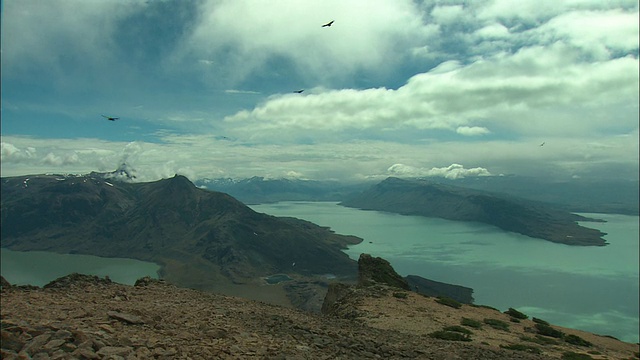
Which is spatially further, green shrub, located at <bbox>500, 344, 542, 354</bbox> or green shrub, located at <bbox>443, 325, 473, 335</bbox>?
green shrub, located at <bbox>443, 325, 473, 335</bbox>

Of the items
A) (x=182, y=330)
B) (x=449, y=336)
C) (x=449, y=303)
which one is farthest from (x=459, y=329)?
(x=182, y=330)

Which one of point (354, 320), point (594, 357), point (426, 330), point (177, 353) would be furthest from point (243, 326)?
point (594, 357)

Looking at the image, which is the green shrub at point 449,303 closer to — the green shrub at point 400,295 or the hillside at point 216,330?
the hillside at point 216,330

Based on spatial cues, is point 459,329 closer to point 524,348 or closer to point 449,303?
point 524,348

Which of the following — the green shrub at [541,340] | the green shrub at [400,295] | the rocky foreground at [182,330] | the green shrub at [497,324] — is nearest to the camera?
the rocky foreground at [182,330]

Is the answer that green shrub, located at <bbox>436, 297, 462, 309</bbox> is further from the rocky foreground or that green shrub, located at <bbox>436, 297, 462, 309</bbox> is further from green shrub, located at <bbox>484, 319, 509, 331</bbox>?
the rocky foreground

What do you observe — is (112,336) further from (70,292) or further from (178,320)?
(70,292)

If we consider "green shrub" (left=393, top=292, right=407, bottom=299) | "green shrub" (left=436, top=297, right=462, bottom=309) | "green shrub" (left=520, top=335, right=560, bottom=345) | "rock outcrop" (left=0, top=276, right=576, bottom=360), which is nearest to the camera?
"rock outcrop" (left=0, top=276, right=576, bottom=360)

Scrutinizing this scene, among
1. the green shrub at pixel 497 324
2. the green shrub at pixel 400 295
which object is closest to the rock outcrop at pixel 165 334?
the green shrub at pixel 497 324

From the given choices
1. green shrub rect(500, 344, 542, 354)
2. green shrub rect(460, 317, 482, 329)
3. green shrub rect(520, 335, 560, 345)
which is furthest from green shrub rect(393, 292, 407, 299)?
green shrub rect(500, 344, 542, 354)
